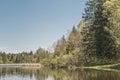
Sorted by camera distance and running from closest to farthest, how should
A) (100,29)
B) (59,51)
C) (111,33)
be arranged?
1. (111,33)
2. (100,29)
3. (59,51)

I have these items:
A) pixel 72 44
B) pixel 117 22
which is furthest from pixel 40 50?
pixel 117 22

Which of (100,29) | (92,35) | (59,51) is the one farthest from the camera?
(59,51)

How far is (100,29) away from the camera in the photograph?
54.1 metres

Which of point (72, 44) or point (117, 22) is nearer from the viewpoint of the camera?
point (117, 22)

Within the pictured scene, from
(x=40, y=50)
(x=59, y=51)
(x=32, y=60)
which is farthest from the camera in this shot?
(x=32, y=60)

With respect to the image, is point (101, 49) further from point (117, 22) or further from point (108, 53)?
point (117, 22)

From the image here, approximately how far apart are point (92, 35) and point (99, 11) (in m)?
5.28

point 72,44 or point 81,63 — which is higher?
point 72,44

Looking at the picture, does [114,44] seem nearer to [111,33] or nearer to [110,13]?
[111,33]

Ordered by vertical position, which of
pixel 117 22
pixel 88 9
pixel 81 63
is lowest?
pixel 81 63

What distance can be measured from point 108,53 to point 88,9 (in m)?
12.9

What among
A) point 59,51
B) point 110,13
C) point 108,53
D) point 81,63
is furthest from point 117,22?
point 59,51

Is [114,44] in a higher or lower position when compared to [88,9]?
lower

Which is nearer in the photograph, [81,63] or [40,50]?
[81,63]
